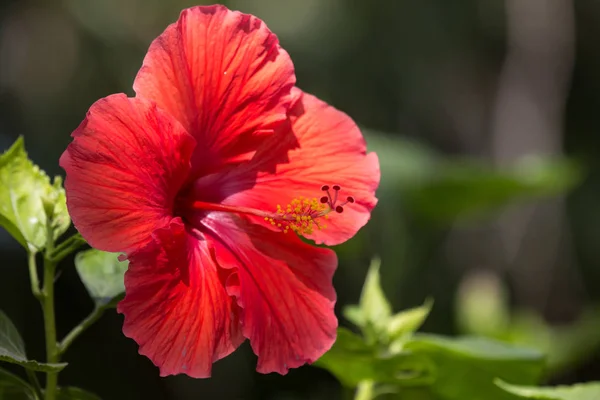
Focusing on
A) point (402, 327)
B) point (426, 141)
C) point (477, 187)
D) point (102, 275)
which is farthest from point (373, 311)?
point (426, 141)

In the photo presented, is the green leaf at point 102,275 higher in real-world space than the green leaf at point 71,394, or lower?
higher

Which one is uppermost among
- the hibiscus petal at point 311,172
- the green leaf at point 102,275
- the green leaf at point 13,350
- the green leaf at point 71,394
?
the hibiscus petal at point 311,172

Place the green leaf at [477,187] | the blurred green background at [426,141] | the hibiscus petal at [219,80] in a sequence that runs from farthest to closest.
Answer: the blurred green background at [426,141] → the green leaf at [477,187] → the hibiscus petal at [219,80]

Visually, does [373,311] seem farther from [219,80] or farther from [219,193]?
[219,80]

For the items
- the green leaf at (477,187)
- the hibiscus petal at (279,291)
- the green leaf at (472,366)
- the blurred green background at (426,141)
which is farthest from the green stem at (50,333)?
the green leaf at (477,187)

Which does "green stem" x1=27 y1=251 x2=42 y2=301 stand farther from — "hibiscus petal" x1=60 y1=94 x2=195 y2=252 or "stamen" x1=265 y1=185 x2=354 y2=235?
"stamen" x1=265 y1=185 x2=354 y2=235

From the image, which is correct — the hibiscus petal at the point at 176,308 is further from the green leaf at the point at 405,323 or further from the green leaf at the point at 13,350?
the green leaf at the point at 405,323

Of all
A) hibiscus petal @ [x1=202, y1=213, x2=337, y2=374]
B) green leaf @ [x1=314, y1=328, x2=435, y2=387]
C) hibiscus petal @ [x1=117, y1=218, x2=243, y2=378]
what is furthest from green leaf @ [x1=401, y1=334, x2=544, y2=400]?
hibiscus petal @ [x1=117, y1=218, x2=243, y2=378]
